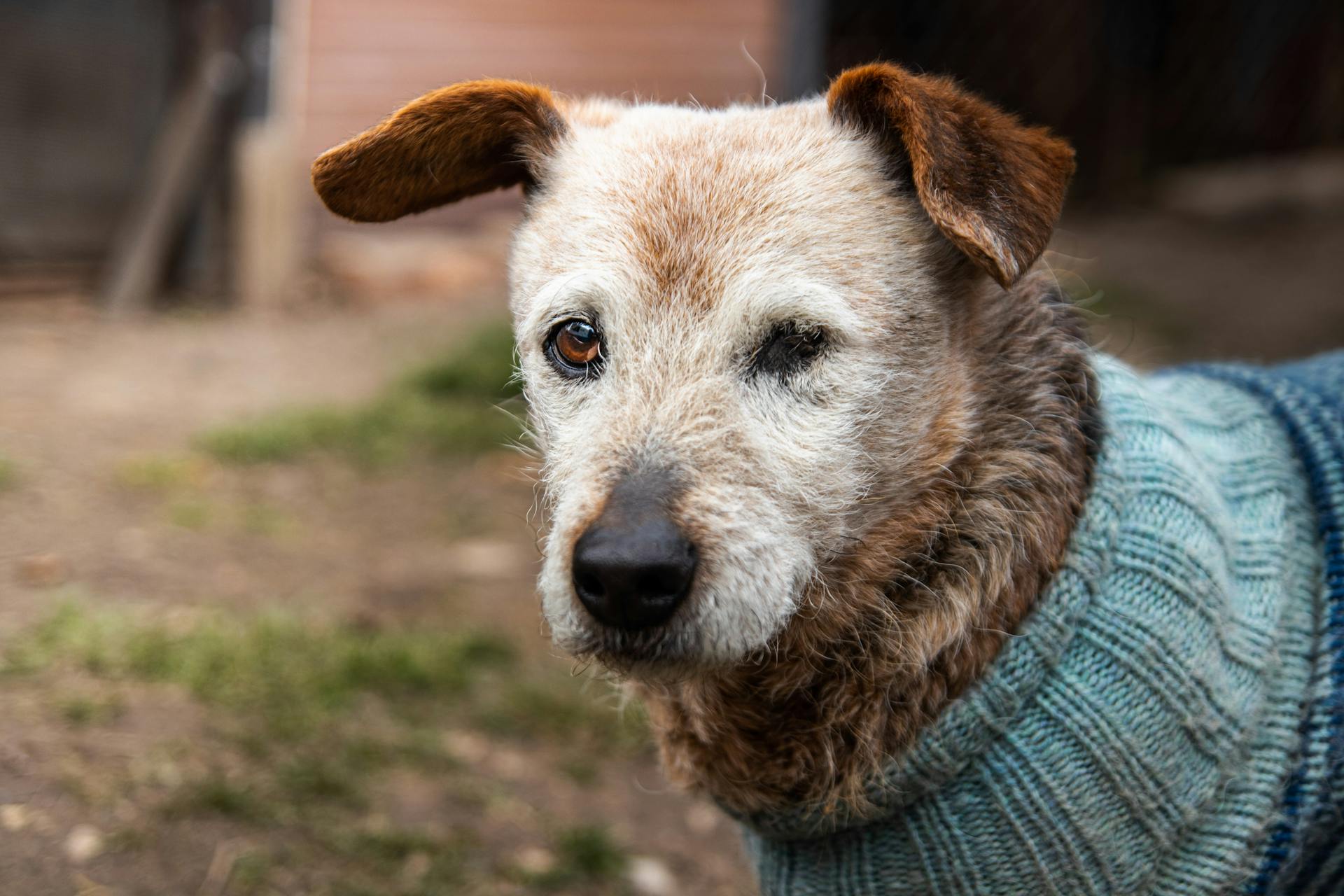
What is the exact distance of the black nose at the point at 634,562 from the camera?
1.87 meters

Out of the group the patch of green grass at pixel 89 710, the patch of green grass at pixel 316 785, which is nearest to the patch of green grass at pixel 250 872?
the patch of green grass at pixel 316 785

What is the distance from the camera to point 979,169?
2.04m

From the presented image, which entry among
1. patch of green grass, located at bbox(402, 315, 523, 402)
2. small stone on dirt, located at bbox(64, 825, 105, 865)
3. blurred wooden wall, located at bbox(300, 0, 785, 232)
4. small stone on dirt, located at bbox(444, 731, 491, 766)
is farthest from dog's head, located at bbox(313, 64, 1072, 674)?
blurred wooden wall, located at bbox(300, 0, 785, 232)

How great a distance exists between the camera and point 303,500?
510 cm

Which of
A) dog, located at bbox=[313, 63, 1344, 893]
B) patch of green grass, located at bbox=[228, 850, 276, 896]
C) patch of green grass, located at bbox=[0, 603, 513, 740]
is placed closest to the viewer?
dog, located at bbox=[313, 63, 1344, 893]

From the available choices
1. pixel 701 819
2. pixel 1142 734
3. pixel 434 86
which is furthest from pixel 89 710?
pixel 434 86

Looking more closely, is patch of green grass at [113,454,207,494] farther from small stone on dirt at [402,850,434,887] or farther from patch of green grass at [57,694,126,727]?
small stone on dirt at [402,850,434,887]

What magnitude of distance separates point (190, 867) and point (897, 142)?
2305mm

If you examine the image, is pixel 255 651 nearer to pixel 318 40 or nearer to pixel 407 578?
pixel 407 578

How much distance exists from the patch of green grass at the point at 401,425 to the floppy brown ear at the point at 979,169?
3.32m

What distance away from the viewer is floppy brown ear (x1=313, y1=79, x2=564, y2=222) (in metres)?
2.34

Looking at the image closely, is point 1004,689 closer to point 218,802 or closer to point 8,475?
point 218,802

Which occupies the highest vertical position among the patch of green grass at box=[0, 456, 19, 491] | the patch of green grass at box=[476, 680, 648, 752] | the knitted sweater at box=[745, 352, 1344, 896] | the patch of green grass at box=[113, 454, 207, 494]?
the knitted sweater at box=[745, 352, 1344, 896]

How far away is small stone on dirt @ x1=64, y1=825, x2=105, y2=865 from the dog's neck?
145cm
